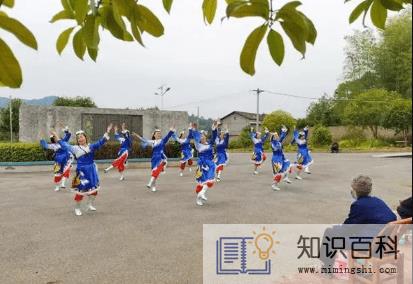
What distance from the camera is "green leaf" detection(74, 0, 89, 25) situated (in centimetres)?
116

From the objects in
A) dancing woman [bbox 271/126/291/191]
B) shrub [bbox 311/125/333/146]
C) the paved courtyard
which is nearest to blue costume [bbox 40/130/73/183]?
the paved courtyard

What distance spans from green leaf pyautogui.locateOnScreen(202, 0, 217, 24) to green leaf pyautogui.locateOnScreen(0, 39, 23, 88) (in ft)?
3.03

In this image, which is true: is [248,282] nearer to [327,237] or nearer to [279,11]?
[327,237]

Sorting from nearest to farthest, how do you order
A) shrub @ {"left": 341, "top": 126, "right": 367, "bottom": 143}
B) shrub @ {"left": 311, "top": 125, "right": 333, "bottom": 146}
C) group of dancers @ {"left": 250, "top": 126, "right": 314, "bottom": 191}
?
group of dancers @ {"left": 250, "top": 126, "right": 314, "bottom": 191}
shrub @ {"left": 311, "top": 125, "right": 333, "bottom": 146}
shrub @ {"left": 341, "top": 126, "right": 367, "bottom": 143}

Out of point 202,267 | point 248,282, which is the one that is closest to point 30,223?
point 202,267

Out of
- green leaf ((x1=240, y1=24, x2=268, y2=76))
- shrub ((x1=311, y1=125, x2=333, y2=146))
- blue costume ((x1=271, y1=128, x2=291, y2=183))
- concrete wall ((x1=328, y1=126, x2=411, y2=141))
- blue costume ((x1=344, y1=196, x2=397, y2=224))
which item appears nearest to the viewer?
green leaf ((x1=240, y1=24, x2=268, y2=76))

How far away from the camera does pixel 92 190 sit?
8.12 metres

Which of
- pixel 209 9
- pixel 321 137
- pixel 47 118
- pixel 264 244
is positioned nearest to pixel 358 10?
pixel 209 9

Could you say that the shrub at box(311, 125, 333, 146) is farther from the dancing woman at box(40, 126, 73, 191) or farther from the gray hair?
the gray hair

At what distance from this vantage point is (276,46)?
1187 millimetres

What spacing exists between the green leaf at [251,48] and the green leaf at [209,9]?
2.01ft

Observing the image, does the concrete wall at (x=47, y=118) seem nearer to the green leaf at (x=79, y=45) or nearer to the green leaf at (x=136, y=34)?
the green leaf at (x=79, y=45)

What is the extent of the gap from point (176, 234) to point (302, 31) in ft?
18.2

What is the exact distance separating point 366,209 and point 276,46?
321cm
